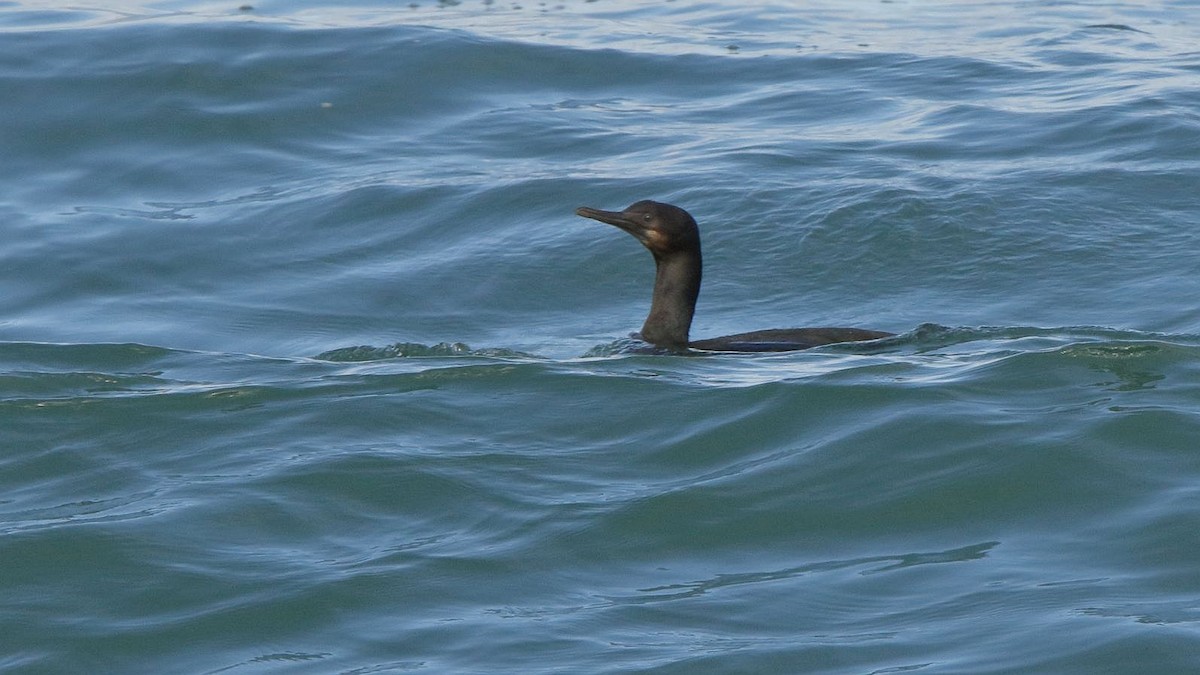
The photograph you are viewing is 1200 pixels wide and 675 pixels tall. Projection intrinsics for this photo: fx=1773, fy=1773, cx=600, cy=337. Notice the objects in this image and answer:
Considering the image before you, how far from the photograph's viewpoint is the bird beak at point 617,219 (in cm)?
901

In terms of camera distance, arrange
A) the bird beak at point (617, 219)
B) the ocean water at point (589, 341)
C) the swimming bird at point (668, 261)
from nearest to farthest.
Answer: the ocean water at point (589, 341) < the bird beak at point (617, 219) < the swimming bird at point (668, 261)

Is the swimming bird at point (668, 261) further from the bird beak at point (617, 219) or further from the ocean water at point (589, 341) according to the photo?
the ocean water at point (589, 341)

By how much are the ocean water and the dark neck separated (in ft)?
0.90

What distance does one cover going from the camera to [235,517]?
6.08 m

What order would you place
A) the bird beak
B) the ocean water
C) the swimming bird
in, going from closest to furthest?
the ocean water → the bird beak → the swimming bird

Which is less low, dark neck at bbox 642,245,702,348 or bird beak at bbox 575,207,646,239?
bird beak at bbox 575,207,646,239

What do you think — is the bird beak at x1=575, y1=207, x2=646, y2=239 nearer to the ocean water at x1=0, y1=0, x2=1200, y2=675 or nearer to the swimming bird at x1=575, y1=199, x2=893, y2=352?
the swimming bird at x1=575, y1=199, x2=893, y2=352

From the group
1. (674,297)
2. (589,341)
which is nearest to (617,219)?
(674,297)

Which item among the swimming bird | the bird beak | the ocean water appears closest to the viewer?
the ocean water

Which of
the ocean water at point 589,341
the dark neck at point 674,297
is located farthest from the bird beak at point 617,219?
the ocean water at point 589,341

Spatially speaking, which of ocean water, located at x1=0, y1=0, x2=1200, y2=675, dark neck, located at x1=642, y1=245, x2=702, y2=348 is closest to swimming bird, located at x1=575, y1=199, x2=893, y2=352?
dark neck, located at x1=642, y1=245, x2=702, y2=348

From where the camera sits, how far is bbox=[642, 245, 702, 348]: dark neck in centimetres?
924

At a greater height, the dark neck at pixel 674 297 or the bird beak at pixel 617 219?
the bird beak at pixel 617 219

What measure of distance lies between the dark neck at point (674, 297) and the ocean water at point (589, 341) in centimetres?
27
